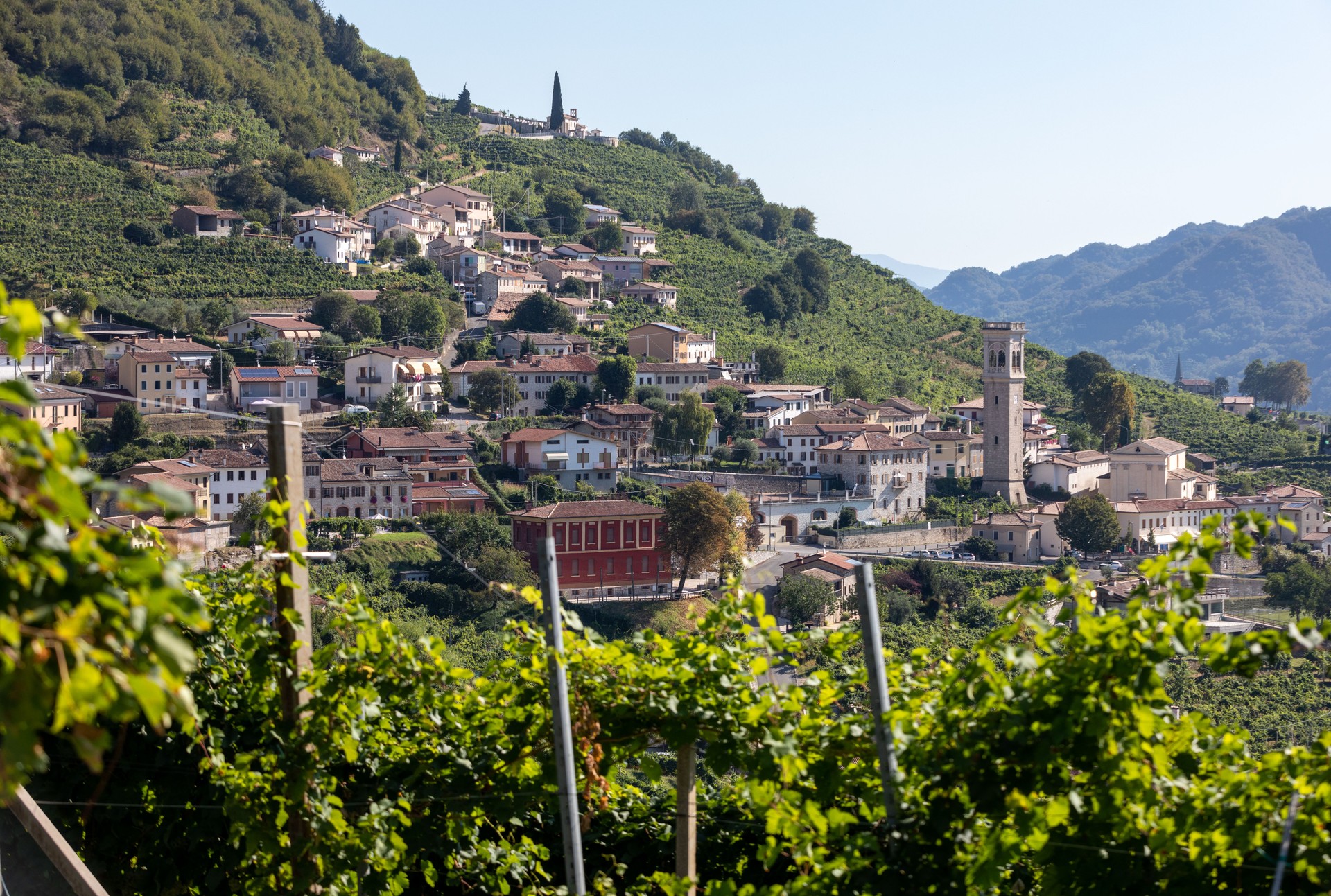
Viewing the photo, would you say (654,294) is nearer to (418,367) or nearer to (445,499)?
(418,367)

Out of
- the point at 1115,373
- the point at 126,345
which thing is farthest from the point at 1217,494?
the point at 126,345

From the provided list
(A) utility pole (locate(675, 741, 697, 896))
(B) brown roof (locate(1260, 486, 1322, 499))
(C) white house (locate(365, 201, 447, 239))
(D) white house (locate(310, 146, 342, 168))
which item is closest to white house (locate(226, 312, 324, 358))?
(C) white house (locate(365, 201, 447, 239))

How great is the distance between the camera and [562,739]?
3395mm

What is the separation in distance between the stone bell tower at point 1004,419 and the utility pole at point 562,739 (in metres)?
40.6

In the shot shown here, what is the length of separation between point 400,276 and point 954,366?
2196 centimetres

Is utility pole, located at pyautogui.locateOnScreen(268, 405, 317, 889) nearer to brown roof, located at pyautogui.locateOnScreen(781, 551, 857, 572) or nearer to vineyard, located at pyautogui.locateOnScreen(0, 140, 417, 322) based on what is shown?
brown roof, located at pyautogui.locateOnScreen(781, 551, 857, 572)

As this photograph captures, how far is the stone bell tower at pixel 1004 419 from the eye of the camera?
42969 mm

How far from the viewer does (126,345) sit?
3816 cm

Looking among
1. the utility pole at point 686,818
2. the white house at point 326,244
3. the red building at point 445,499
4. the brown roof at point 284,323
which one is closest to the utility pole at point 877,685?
the utility pole at point 686,818

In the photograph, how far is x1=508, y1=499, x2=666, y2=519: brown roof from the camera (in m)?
31.5

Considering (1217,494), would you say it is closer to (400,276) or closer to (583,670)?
(400,276)

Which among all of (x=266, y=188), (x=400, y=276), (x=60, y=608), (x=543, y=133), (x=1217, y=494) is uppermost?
(x=543, y=133)

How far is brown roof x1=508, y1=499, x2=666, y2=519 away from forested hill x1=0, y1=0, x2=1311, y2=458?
51.4 feet

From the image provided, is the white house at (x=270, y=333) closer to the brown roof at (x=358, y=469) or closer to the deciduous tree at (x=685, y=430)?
the brown roof at (x=358, y=469)
